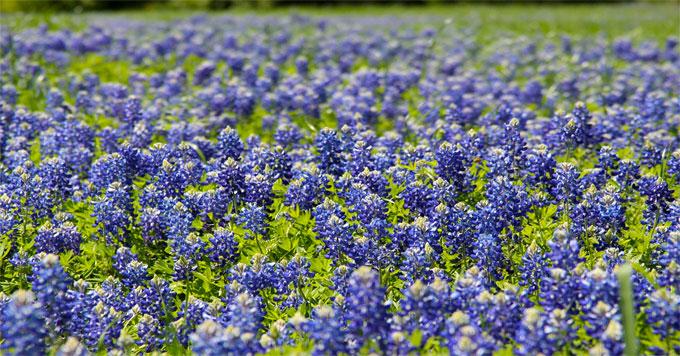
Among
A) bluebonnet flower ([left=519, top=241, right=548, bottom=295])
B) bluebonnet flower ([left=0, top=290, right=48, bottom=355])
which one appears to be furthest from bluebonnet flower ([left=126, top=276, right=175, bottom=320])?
bluebonnet flower ([left=519, top=241, right=548, bottom=295])

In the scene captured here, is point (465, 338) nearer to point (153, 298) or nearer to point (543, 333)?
point (543, 333)

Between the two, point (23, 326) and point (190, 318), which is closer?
point (23, 326)

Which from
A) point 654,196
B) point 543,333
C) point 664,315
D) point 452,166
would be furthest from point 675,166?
point 543,333

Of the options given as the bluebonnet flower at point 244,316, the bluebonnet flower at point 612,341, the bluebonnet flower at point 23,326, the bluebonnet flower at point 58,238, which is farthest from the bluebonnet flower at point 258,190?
the bluebonnet flower at point 612,341

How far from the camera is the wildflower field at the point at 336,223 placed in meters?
3.29

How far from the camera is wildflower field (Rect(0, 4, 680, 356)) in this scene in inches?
130

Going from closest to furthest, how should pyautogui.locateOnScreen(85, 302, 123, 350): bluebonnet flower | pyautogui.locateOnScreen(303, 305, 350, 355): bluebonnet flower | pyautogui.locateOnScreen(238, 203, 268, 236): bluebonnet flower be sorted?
1. pyautogui.locateOnScreen(303, 305, 350, 355): bluebonnet flower
2. pyautogui.locateOnScreen(85, 302, 123, 350): bluebonnet flower
3. pyautogui.locateOnScreen(238, 203, 268, 236): bluebonnet flower

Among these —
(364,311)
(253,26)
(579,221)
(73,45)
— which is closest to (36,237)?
(364,311)

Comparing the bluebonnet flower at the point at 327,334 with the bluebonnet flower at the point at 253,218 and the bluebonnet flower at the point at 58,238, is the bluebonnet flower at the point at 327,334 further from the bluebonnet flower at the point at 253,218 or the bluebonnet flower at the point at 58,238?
the bluebonnet flower at the point at 58,238

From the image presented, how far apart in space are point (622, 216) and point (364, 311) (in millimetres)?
1975

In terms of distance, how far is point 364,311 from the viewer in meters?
3.22

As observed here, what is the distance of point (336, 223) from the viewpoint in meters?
4.22

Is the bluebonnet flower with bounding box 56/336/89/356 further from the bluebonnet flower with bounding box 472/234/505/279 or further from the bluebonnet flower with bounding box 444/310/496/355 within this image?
the bluebonnet flower with bounding box 472/234/505/279

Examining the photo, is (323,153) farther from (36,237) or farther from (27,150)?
(27,150)
